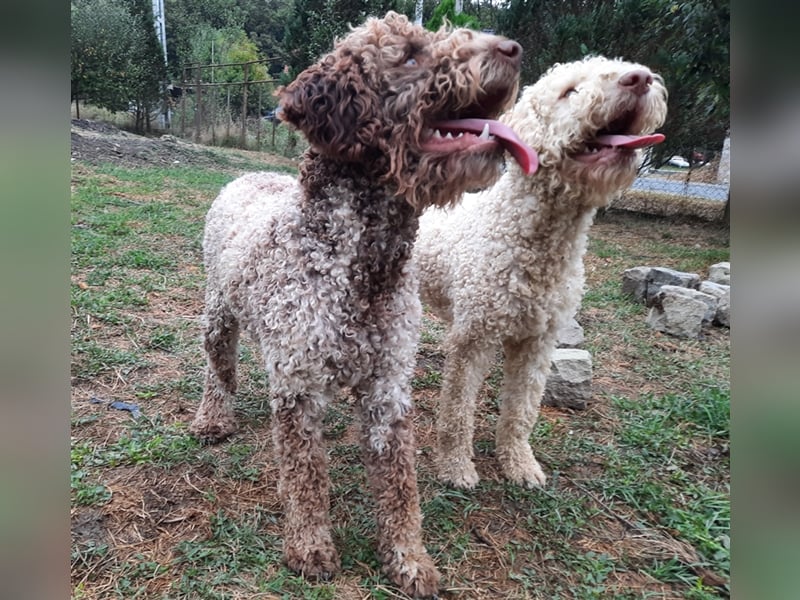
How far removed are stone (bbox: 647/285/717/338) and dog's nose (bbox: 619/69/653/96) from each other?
3.28 meters

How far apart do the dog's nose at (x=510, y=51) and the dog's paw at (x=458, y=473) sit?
6.76ft

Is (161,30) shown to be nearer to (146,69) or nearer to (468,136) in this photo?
(146,69)

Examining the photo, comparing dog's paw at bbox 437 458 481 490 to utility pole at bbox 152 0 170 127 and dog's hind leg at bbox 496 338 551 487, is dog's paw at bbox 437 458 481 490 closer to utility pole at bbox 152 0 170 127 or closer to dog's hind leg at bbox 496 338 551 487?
dog's hind leg at bbox 496 338 551 487

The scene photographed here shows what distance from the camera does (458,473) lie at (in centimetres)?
287

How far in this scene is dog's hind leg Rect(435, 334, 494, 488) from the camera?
2871mm

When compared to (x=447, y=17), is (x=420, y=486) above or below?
below

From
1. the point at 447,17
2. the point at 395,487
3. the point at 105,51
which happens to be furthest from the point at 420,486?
the point at 105,51

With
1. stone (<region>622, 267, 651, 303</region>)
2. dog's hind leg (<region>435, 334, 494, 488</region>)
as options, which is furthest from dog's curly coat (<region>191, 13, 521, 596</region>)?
stone (<region>622, 267, 651, 303</region>)

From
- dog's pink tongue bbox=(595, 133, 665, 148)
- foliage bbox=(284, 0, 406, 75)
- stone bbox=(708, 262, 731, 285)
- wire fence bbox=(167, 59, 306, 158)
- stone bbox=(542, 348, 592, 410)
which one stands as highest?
foliage bbox=(284, 0, 406, 75)

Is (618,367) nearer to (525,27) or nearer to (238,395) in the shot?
(238,395)

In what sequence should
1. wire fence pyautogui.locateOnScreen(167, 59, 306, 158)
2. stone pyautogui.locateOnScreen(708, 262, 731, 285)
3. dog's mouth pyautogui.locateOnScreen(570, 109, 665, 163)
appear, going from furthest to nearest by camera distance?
wire fence pyautogui.locateOnScreen(167, 59, 306, 158)
stone pyautogui.locateOnScreen(708, 262, 731, 285)
dog's mouth pyautogui.locateOnScreen(570, 109, 665, 163)

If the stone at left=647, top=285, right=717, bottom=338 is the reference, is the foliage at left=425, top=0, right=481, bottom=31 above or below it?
above

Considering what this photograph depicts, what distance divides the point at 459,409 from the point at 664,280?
3.80 metres
